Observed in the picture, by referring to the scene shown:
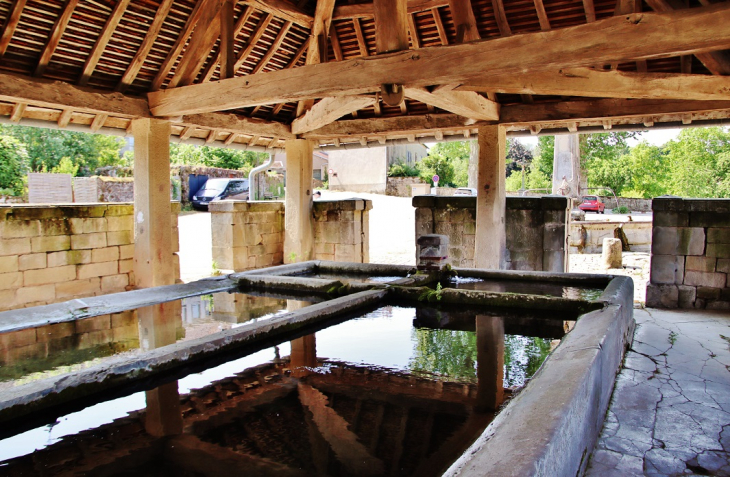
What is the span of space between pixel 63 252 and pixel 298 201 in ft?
12.2

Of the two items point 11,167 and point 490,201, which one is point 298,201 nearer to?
point 490,201

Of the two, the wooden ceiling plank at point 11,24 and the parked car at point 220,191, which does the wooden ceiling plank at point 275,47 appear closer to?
the wooden ceiling plank at point 11,24

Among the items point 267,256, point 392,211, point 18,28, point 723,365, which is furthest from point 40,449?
point 392,211

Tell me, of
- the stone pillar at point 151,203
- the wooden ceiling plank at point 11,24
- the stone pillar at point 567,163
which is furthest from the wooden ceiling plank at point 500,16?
the stone pillar at point 567,163

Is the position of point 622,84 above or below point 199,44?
below

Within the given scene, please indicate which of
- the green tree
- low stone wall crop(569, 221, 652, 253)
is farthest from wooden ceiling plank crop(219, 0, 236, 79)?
the green tree

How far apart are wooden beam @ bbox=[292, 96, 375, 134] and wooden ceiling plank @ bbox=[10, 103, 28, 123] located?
11.7 feet

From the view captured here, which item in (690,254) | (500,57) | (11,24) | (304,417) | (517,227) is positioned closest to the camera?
(304,417)

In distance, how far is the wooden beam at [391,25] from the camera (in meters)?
4.31

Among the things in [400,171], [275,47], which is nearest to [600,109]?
[275,47]

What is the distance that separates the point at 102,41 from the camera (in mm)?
5508

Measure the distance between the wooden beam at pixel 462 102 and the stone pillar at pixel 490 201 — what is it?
336 mm

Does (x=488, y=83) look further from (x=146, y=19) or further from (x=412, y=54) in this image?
(x=146, y=19)

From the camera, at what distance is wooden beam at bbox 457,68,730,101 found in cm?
471
